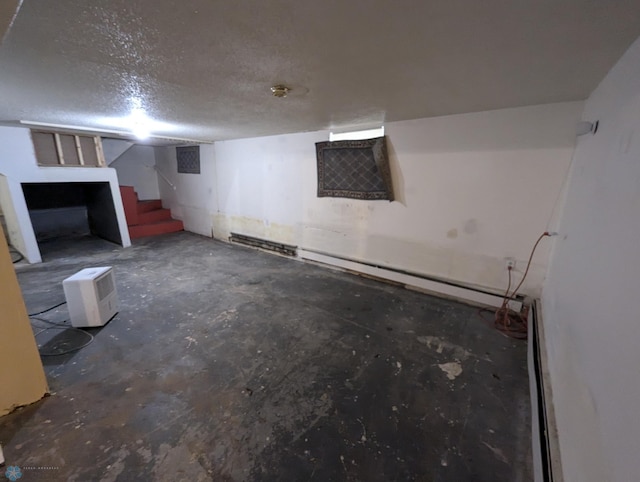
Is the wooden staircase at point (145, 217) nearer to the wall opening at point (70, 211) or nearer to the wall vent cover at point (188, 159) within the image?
the wall opening at point (70, 211)

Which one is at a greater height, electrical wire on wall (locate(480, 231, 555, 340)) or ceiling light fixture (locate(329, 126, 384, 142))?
ceiling light fixture (locate(329, 126, 384, 142))

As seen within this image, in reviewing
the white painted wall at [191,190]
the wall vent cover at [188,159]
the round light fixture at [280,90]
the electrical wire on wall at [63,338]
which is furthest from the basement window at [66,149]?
the round light fixture at [280,90]

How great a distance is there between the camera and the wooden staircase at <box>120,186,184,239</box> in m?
5.71

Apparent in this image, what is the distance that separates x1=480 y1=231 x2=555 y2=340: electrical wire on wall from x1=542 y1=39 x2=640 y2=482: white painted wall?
659 millimetres

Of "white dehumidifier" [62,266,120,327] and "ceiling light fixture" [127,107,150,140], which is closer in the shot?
"white dehumidifier" [62,266,120,327]

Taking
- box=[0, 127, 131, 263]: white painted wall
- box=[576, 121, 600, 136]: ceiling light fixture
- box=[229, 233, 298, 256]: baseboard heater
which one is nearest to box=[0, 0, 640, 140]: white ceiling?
box=[576, 121, 600, 136]: ceiling light fixture

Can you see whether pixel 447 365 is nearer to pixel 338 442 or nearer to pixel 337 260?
pixel 338 442

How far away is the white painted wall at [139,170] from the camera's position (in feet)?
21.8

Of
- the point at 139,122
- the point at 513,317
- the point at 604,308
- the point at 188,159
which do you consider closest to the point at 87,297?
the point at 139,122

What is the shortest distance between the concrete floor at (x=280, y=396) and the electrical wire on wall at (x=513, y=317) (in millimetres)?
147

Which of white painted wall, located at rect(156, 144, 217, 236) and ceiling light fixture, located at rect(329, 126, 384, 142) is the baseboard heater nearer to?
white painted wall, located at rect(156, 144, 217, 236)

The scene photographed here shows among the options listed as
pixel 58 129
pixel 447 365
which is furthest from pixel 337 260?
pixel 58 129

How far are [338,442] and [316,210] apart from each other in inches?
123

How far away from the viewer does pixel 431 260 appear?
313 centimetres
